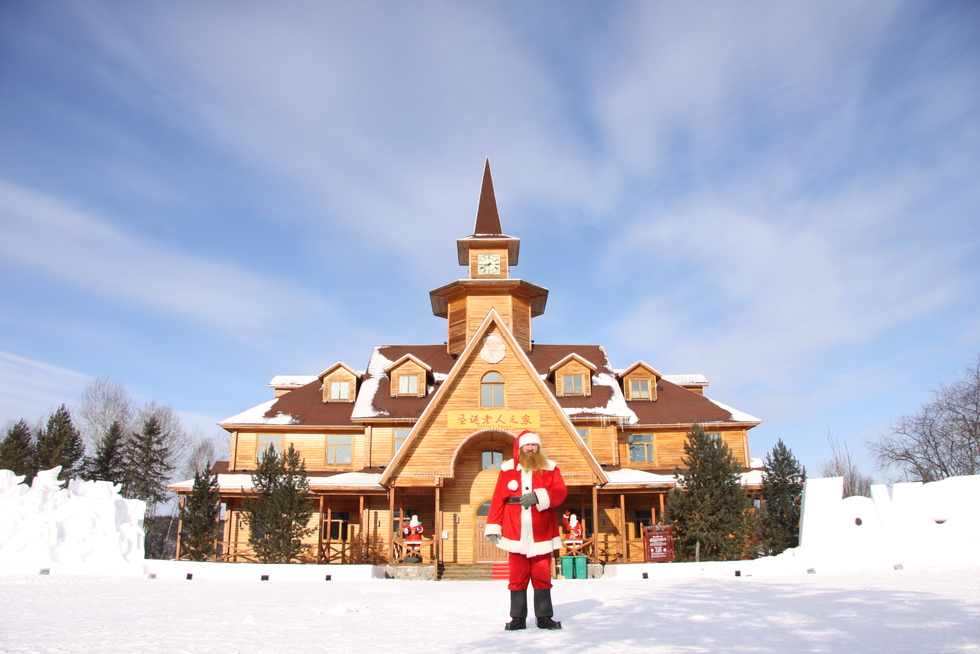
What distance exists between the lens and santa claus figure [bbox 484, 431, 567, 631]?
21.1ft

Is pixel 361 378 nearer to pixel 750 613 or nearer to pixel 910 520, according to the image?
pixel 910 520

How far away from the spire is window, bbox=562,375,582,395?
871 cm

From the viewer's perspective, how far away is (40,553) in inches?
600

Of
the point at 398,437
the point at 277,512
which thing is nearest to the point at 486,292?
the point at 398,437

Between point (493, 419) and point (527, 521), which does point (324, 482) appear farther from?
point (527, 521)

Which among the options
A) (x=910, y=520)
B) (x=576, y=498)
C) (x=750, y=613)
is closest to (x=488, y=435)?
(x=576, y=498)

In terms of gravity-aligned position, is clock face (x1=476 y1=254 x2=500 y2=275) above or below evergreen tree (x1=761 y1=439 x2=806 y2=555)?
above

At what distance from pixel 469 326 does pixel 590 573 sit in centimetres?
1341

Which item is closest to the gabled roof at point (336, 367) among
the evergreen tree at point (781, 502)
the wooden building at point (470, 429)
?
the wooden building at point (470, 429)

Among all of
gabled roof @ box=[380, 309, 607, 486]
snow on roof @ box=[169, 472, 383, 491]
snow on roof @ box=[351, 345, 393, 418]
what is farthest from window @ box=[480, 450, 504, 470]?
snow on roof @ box=[351, 345, 393, 418]

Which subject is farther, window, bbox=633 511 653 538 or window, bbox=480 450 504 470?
window, bbox=633 511 653 538

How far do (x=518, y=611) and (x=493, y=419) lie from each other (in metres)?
15.8

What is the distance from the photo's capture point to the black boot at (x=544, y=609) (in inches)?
241

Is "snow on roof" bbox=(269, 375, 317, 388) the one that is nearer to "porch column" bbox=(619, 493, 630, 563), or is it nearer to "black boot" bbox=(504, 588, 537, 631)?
"porch column" bbox=(619, 493, 630, 563)
